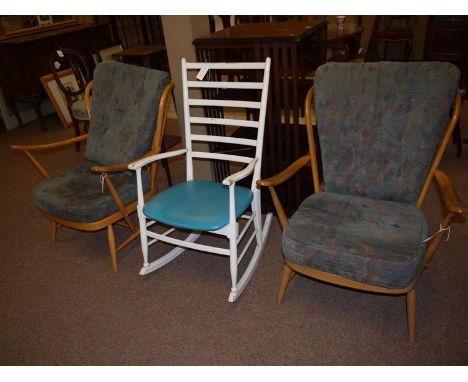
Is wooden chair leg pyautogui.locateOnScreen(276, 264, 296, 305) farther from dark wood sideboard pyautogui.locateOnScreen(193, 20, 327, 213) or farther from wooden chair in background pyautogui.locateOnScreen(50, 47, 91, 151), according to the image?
wooden chair in background pyautogui.locateOnScreen(50, 47, 91, 151)

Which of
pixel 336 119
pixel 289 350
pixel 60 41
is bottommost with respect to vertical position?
pixel 289 350

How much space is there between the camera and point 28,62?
4172 mm

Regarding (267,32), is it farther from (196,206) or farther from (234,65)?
(196,206)

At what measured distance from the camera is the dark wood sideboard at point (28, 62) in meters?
4.12

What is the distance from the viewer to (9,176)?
3.43 meters

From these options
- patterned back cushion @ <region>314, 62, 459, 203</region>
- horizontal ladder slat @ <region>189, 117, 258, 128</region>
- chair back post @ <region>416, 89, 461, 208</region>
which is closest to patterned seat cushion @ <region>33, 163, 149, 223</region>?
horizontal ladder slat @ <region>189, 117, 258, 128</region>

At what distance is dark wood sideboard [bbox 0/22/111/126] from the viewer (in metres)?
4.12

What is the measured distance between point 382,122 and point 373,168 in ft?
0.71

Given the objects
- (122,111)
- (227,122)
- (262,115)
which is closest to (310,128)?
(262,115)

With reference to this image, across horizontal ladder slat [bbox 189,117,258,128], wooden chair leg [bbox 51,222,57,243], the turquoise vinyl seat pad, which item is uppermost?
horizontal ladder slat [bbox 189,117,258,128]
